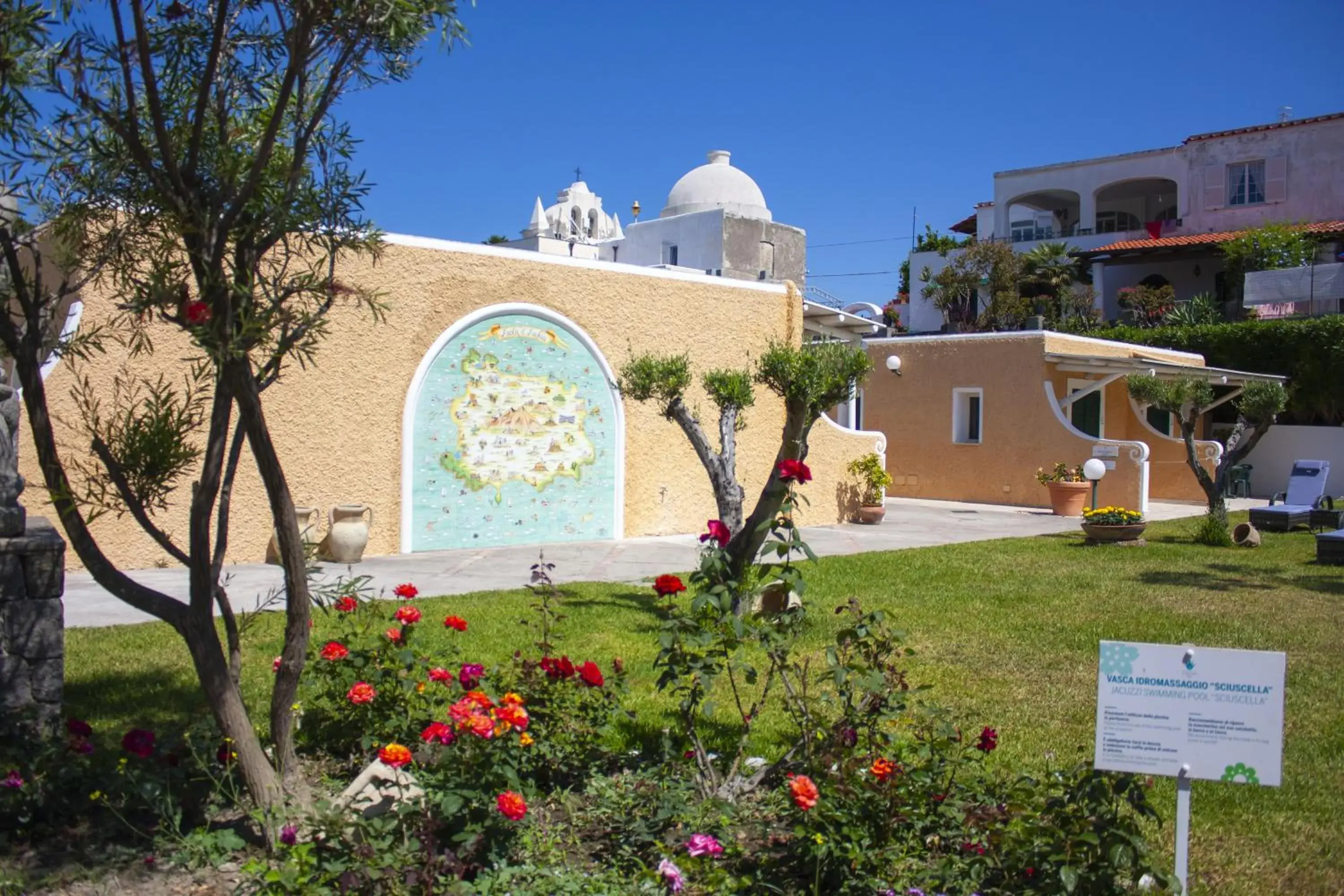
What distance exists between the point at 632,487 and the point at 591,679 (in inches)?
381

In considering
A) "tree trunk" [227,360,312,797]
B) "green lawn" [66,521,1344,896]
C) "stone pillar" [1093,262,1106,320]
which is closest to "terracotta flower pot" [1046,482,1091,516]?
"green lawn" [66,521,1344,896]

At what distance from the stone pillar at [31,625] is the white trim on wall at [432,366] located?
7168 millimetres

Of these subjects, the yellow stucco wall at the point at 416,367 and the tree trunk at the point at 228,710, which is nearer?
the tree trunk at the point at 228,710

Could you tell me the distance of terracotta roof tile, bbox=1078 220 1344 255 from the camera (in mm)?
31109

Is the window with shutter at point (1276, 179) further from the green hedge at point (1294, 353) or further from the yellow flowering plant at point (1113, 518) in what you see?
the yellow flowering plant at point (1113, 518)

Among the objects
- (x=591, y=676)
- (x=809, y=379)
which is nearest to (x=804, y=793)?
(x=591, y=676)

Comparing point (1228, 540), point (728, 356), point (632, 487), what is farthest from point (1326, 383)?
point (632, 487)

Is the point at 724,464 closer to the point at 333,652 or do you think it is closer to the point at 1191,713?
the point at 333,652

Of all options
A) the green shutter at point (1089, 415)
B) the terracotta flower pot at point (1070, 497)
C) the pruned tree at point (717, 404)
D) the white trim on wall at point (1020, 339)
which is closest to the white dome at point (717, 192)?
the white trim on wall at point (1020, 339)

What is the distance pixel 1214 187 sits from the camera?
3491 centimetres

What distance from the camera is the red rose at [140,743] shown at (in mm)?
3752

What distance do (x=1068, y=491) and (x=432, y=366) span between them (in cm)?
1104

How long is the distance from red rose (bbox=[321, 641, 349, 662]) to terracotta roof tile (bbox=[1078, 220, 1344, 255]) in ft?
110

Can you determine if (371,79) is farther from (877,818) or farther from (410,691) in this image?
(877,818)
